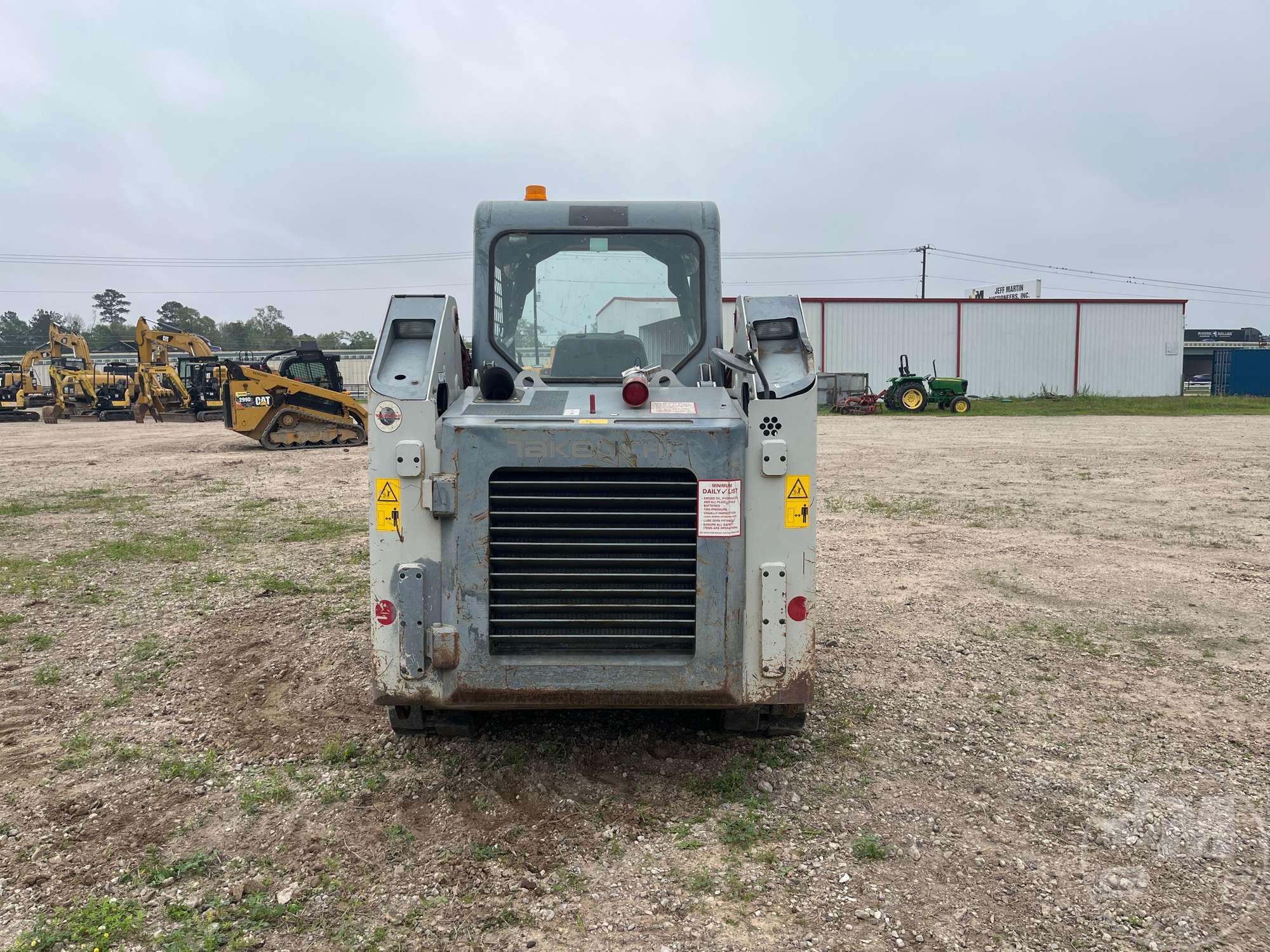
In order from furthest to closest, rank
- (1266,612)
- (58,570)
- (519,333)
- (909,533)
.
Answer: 1. (909,533)
2. (58,570)
3. (1266,612)
4. (519,333)

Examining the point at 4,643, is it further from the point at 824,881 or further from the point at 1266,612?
the point at 1266,612

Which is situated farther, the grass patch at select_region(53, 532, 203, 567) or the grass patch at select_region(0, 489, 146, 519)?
the grass patch at select_region(0, 489, 146, 519)

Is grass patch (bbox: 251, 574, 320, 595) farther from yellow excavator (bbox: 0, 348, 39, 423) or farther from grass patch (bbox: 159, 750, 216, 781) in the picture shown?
yellow excavator (bbox: 0, 348, 39, 423)

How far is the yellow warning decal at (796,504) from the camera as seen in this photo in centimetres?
345

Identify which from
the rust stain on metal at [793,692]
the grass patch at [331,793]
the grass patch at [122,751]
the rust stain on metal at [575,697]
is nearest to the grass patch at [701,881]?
the rust stain on metal at [575,697]

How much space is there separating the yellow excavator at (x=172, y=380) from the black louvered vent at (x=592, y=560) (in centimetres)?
2643

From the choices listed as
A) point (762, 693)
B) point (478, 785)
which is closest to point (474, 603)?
point (478, 785)

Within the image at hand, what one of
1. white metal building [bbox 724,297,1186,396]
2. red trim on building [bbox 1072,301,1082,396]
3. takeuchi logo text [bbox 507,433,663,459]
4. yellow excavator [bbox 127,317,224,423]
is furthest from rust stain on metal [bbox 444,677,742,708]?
red trim on building [bbox 1072,301,1082,396]

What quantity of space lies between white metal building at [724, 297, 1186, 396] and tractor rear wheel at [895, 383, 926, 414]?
6.63 meters

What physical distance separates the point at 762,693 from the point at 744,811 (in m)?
0.45

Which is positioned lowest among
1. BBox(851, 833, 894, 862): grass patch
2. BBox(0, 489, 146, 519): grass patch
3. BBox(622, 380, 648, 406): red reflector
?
BBox(851, 833, 894, 862): grass patch

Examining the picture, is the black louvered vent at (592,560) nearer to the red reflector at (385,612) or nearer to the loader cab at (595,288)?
the red reflector at (385,612)

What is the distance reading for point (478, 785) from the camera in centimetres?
358

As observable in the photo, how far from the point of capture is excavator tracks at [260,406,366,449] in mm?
18547
